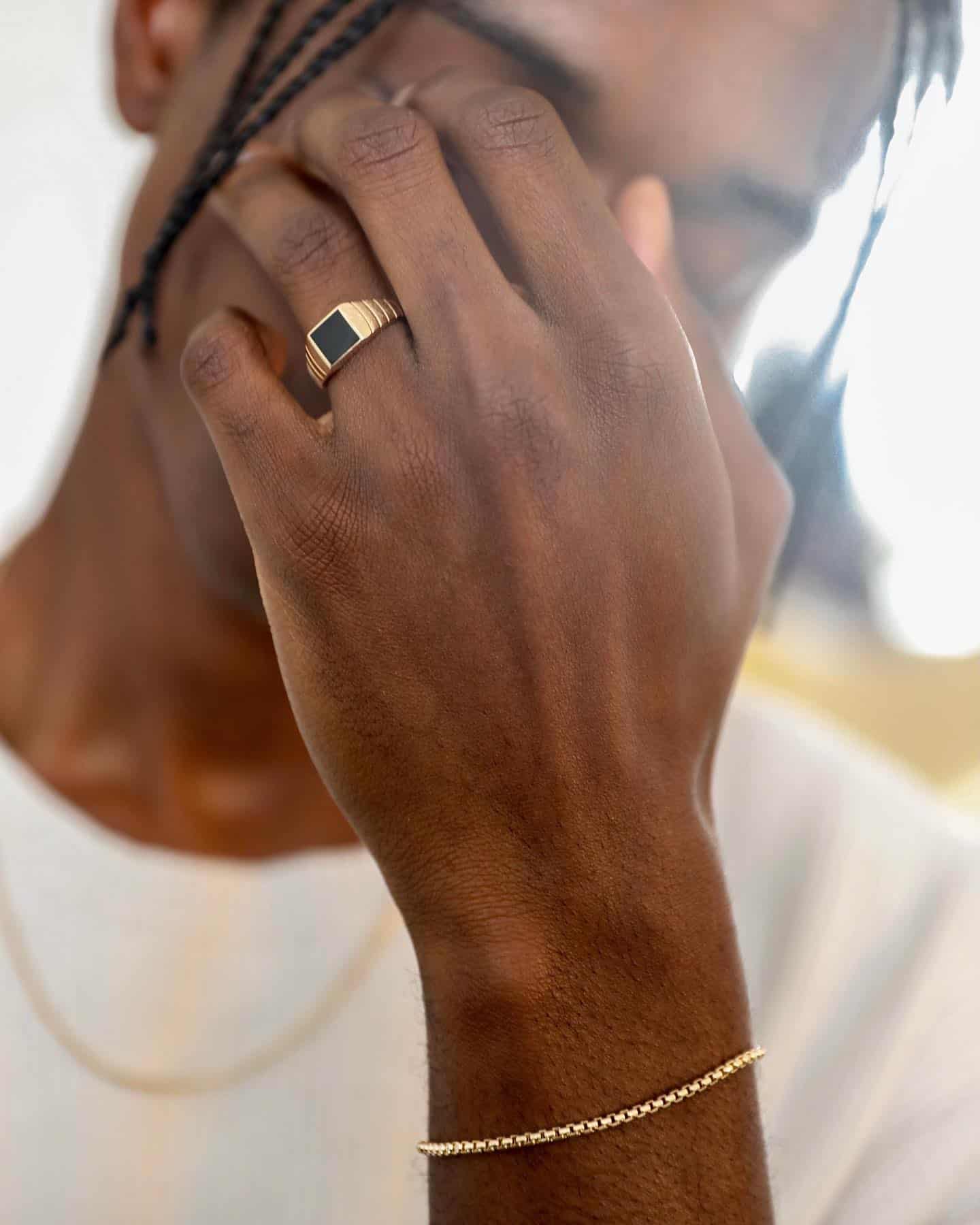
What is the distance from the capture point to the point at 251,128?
2.56ft

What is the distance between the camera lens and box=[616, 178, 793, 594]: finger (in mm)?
689

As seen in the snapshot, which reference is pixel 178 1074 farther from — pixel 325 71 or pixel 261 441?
pixel 325 71

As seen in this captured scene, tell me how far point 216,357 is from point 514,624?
203 mm

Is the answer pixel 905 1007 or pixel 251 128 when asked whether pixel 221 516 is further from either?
pixel 905 1007

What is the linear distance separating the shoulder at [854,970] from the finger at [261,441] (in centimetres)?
63

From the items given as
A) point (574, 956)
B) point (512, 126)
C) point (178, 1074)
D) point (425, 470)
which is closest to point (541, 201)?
point (512, 126)

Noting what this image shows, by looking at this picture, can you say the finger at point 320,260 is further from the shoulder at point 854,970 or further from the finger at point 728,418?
the shoulder at point 854,970

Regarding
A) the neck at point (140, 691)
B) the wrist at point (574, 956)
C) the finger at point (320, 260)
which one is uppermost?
the finger at point (320, 260)

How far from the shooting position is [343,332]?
58 centimetres

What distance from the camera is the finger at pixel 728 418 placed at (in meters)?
0.69

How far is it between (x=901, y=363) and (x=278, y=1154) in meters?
0.75

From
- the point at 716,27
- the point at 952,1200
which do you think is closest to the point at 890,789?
the point at 952,1200

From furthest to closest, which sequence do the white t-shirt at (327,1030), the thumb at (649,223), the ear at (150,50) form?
the ear at (150,50) < the white t-shirt at (327,1030) < the thumb at (649,223)

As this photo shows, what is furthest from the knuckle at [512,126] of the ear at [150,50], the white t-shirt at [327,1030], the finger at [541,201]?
the white t-shirt at [327,1030]
